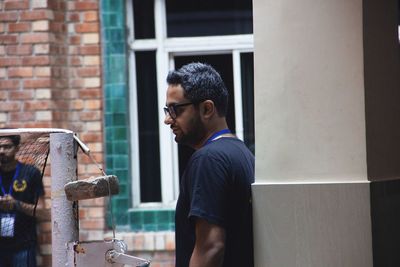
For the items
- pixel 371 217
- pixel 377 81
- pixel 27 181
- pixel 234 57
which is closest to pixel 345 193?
pixel 371 217

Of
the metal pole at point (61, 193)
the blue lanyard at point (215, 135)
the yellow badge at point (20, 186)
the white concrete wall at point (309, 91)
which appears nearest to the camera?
the white concrete wall at point (309, 91)

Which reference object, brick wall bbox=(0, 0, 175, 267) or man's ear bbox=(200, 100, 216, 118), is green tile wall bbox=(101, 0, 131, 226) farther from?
man's ear bbox=(200, 100, 216, 118)

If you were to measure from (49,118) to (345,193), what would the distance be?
519 cm

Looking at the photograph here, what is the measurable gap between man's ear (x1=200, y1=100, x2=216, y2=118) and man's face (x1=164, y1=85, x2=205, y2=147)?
0.09 ft

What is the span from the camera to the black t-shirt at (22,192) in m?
7.50

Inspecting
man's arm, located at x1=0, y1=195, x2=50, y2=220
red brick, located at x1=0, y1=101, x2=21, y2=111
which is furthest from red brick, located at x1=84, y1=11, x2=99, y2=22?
man's arm, located at x1=0, y1=195, x2=50, y2=220

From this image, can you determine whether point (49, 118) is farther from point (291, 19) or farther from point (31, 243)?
point (291, 19)

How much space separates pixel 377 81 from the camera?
4391 mm

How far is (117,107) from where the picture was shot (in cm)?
916

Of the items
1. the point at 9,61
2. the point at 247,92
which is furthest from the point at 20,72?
the point at 247,92

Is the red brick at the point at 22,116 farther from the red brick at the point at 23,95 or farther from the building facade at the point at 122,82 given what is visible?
the red brick at the point at 23,95

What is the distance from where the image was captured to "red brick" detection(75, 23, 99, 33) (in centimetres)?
913

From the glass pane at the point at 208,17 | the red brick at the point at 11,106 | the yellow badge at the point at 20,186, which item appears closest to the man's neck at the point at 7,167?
the yellow badge at the point at 20,186

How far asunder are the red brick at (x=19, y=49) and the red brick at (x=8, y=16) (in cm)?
23
